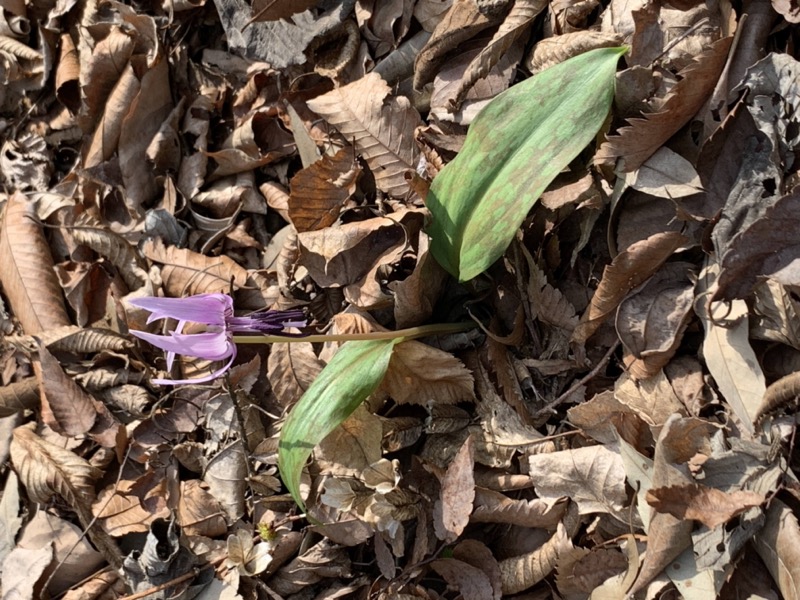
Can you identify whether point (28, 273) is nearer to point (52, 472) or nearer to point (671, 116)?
point (52, 472)

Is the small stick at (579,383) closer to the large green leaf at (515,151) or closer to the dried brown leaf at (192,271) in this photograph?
the large green leaf at (515,151)

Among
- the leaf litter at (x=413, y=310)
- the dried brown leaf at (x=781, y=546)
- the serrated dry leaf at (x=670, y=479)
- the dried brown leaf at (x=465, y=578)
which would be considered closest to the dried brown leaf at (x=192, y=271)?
the leaf litter at (x=413, y=310)

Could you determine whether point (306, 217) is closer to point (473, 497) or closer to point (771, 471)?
point (473, 497)

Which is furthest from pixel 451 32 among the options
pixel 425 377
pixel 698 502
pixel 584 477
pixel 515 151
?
pixel 698 502

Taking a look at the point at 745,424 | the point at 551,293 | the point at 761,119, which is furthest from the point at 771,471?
the point at 761,119

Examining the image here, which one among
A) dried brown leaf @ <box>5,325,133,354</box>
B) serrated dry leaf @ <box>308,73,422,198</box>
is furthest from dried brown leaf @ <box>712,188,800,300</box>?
dried brown leaf @ <box>5,325,133,354</box>

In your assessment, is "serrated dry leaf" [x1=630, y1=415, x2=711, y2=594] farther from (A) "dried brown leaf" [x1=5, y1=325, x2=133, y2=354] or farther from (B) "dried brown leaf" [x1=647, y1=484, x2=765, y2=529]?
(A) "dried brown leaf" [x1=5, y1=325, x2=133, y2=354]

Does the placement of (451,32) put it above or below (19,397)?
above
